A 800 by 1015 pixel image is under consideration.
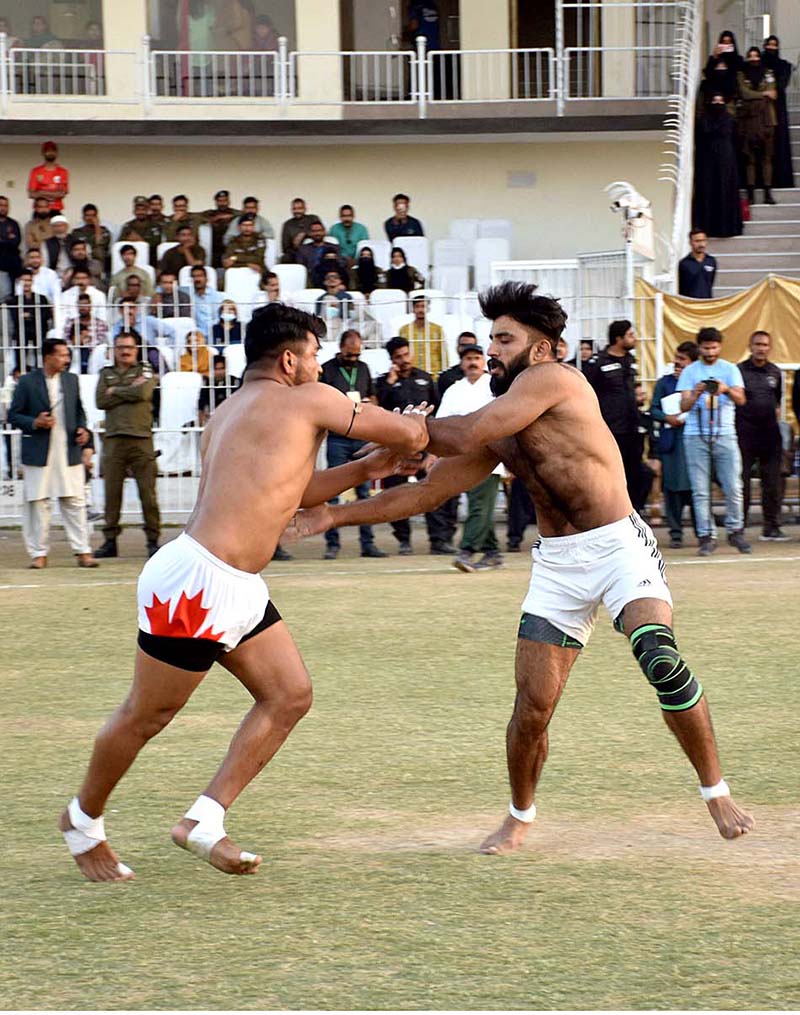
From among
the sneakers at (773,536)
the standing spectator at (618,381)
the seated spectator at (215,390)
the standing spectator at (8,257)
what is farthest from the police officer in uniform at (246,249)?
the sneakers at (773,536)

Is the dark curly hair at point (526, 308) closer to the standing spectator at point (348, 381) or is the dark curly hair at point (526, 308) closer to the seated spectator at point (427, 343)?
the standing spectator at point (348, 381)

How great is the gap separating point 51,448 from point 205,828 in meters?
9.30

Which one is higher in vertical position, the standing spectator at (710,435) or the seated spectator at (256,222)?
the seated spectator at (256,222)

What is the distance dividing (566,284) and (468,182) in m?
6.76

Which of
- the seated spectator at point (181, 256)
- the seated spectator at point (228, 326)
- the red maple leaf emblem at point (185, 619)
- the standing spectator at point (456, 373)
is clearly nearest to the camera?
the red maple leaf emblem at point (185, 619)

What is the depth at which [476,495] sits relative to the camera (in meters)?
13.4

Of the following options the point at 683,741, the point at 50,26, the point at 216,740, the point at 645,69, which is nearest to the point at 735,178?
the point at 645,69

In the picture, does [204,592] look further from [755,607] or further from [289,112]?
[289,112]

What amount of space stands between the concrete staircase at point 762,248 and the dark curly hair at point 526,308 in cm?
1498

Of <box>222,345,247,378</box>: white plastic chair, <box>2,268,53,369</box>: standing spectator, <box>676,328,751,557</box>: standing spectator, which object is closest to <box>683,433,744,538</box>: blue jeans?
<box>676,328,751,557</box>: standing spectator

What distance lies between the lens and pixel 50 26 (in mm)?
24375

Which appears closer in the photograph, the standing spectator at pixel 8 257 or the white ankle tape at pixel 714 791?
the white ankle tape at pixel 714 791

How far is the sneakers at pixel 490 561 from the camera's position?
13.4m

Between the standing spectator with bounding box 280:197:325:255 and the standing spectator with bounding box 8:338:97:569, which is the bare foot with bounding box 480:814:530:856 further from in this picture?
the standing spectator with bounding box 280:197:325:255
